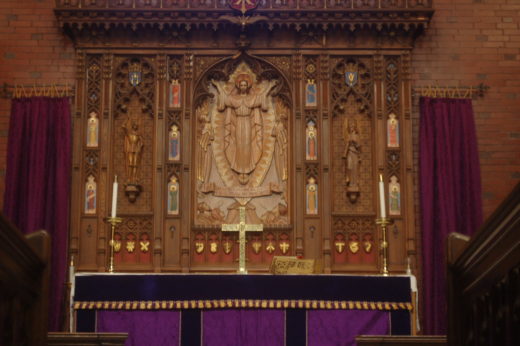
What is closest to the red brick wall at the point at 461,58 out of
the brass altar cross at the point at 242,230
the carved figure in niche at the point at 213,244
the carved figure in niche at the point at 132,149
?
the carved figure in niche at the point at 132,149

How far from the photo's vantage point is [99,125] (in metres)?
11.6

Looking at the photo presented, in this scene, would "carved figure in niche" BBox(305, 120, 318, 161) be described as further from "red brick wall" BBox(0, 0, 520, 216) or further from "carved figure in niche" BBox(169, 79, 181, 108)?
"carved figure in niche" BBox(169, 79, 181, 108)

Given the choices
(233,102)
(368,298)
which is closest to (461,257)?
(368,298)

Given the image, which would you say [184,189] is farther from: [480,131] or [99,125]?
[480,131]

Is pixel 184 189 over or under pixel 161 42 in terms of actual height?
under

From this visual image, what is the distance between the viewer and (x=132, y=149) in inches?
454

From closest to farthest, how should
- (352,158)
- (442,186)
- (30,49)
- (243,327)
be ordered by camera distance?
(243,327)
(442,186)
(352,158)
(30,49)

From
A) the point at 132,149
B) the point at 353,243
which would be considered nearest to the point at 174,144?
the point at 132,149

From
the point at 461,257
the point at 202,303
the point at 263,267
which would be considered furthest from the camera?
the point at 263,267

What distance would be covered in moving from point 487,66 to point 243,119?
3644mm

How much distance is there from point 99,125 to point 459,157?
16.8 ft

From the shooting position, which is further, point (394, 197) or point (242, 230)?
point (394, 197)

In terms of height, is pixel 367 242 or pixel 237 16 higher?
pixel 237 16

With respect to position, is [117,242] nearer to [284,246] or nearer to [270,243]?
[270,243]
